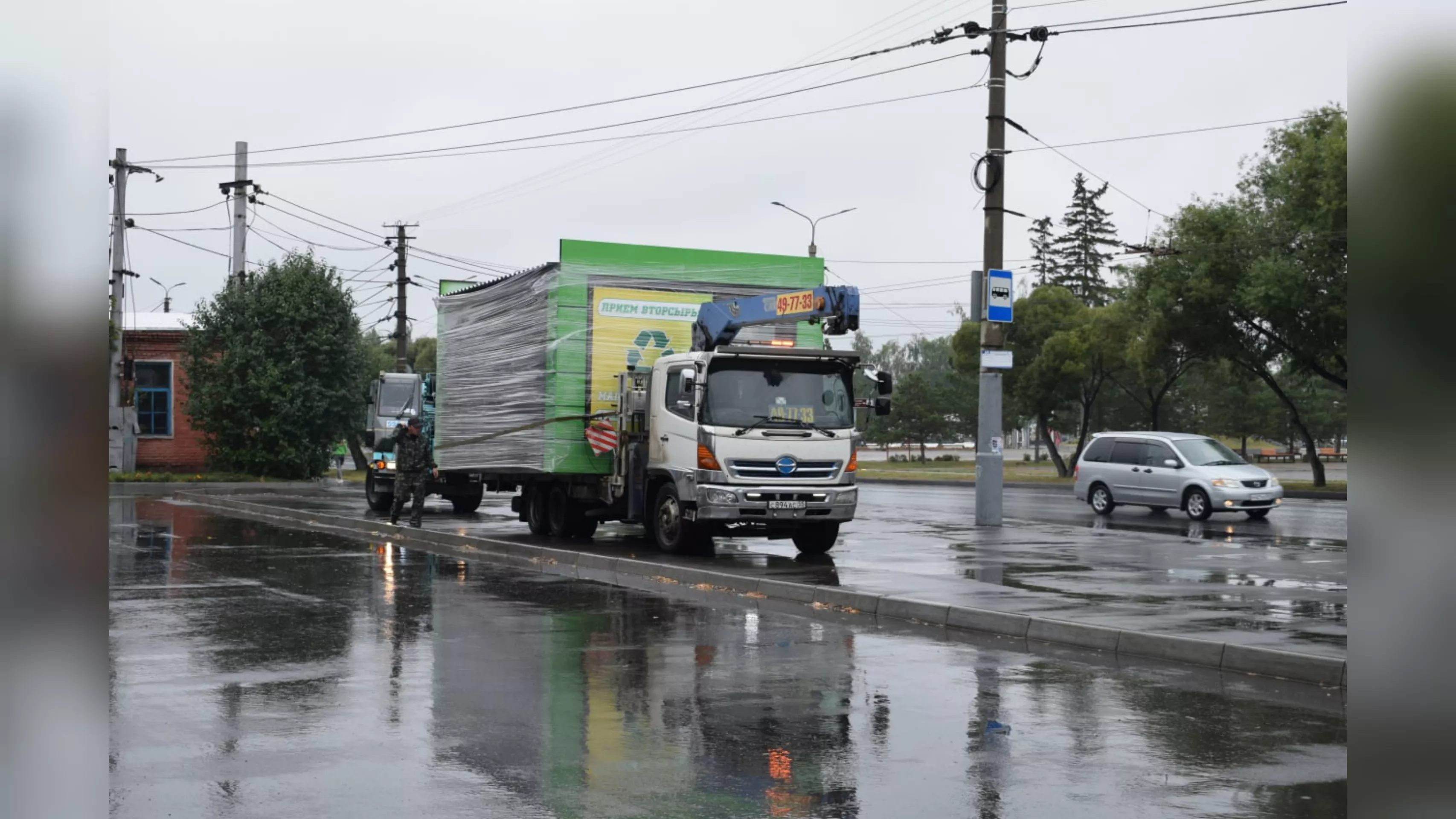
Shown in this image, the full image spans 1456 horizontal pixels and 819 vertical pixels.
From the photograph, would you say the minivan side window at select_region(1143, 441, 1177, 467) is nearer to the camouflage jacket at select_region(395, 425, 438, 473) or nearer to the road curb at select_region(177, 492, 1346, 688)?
the road curb at select_region(177, 492, 1346, 688)

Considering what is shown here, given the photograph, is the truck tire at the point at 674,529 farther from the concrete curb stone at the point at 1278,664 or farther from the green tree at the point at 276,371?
the green tree at the point at 276,371

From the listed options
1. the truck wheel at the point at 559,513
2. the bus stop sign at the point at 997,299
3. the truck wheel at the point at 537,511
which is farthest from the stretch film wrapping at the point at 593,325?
the bus stop sign at the point at 997,299

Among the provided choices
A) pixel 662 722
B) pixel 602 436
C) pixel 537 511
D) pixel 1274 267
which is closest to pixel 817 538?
pixel 602 436

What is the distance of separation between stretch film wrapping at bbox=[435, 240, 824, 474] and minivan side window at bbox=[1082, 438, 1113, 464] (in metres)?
10.9

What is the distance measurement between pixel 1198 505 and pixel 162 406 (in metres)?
39.8

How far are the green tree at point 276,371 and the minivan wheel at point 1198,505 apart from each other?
97.6ft

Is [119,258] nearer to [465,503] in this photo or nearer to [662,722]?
[465,503]

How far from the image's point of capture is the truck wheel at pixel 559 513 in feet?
69.1

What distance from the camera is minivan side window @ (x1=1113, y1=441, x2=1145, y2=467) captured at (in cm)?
2778

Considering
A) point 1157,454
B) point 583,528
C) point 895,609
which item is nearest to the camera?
point 895,609

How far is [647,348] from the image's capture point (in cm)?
1948

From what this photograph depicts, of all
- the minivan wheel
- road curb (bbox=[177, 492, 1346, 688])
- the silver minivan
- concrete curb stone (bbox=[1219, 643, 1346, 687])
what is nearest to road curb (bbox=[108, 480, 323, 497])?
road curb (bbox=[177, 492, 1346, 688])

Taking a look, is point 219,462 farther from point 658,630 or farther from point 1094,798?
point 1094,798
